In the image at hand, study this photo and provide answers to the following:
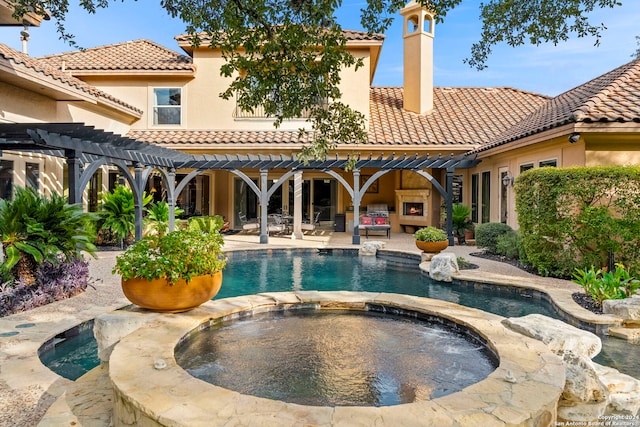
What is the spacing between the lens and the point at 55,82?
10.8 m

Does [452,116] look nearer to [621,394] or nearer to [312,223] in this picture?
[312,223]

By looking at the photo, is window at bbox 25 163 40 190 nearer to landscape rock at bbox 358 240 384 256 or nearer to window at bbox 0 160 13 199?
window at bbox 0 160 13 199

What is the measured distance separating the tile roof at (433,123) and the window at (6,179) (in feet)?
17.0

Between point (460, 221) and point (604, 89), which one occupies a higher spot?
point (604, 89)

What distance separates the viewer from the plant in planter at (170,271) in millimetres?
4770

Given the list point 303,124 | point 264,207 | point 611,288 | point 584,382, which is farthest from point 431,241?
point 303,124

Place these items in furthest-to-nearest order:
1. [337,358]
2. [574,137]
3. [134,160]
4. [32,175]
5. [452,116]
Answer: [452,116], [32,175], [134,160], [574,137], [337,358]

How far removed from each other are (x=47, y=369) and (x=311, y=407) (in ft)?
9.83

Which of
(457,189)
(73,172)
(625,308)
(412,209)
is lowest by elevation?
(625,308)

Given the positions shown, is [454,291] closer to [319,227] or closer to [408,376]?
[408,376]

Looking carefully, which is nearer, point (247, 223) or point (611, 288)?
point (611, 288)

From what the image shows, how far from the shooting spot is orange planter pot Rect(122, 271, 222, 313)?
4809mm

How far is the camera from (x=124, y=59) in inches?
681

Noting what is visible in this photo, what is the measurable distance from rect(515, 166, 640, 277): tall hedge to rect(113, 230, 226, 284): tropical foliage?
23.1ft
